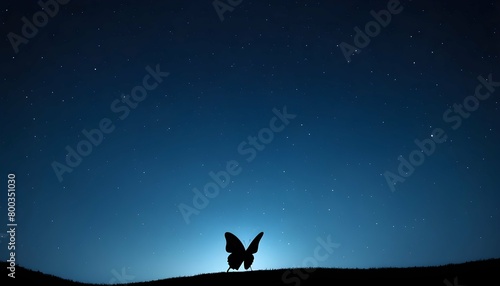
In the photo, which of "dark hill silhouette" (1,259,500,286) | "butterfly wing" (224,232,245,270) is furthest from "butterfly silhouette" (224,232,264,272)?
"dark hill silhouette" (1,259,500,286)

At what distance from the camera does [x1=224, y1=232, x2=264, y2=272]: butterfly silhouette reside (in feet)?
57.0

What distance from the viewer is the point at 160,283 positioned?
17.2m

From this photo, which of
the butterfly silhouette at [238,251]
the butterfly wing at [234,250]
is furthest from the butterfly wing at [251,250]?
the butterfly wing at [234,250]

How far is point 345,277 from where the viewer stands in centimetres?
1479

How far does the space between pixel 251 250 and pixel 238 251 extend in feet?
2.13

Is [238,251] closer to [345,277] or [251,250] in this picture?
[251,250]

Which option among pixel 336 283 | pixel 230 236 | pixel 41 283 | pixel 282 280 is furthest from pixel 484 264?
pixel 41 283

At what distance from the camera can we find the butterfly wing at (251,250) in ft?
57.5

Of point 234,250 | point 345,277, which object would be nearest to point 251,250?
point 234,250

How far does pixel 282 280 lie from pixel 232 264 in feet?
11.6

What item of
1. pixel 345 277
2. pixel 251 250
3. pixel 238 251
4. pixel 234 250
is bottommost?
pixel 345 277

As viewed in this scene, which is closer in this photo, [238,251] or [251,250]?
[238,251]

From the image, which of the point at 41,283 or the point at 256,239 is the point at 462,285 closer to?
the point at 256,239

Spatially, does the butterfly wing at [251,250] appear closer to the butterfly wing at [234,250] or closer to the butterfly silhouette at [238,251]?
the butterfly silhouette at [238,251]
